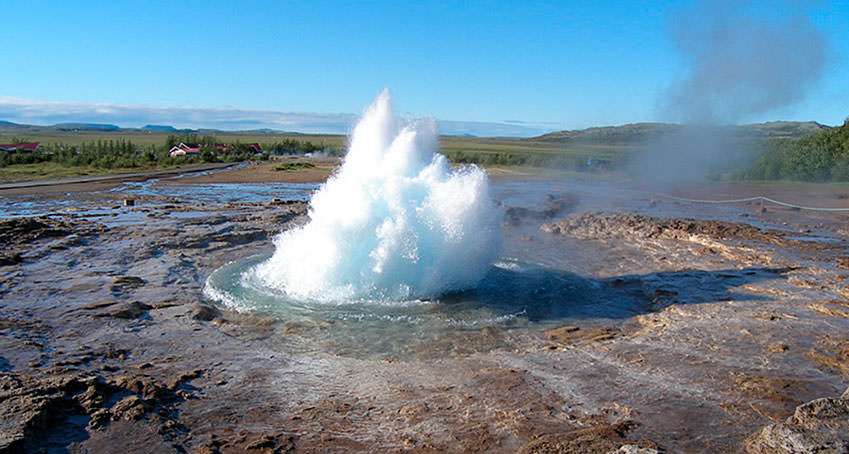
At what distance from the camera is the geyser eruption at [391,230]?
24.8 feet

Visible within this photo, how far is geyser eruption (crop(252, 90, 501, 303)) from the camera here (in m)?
7.55

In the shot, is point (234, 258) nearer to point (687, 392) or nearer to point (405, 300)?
point (405, 300)

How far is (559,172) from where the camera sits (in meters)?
34.6

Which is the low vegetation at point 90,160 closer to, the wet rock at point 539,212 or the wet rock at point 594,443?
the wet rock at point 539,212

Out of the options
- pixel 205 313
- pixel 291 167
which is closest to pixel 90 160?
pixel 291 167

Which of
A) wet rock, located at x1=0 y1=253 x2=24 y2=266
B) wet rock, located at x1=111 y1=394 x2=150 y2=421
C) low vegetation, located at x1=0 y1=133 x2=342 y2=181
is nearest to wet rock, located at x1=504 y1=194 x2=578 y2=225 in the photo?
wet rock, located at x1=0 y1=253 x2=24 y2=266

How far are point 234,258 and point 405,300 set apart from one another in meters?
4.11

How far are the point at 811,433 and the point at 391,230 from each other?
5.15m

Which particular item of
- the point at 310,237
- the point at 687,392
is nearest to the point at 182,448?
the point at 687,392

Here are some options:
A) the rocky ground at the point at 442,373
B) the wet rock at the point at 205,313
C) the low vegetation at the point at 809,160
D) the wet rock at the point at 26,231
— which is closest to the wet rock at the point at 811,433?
the rocky ground at the point at 442,373

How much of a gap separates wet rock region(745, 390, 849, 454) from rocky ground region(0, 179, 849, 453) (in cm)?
1

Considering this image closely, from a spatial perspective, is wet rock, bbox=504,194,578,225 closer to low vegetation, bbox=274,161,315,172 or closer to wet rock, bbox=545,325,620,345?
wet rock, bbox=545,325,620,345

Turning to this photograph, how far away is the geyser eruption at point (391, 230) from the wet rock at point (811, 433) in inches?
178

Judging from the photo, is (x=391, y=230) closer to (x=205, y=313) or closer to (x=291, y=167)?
(x=205, y=313)
